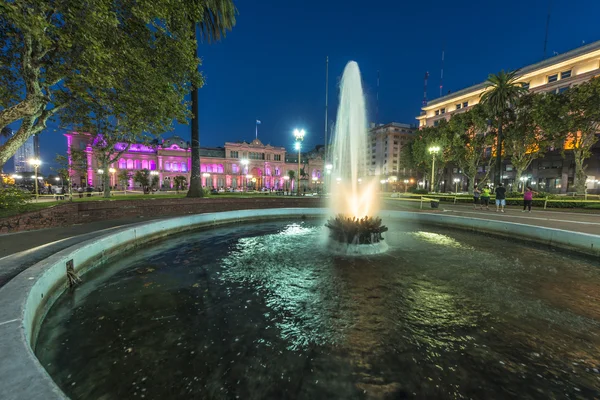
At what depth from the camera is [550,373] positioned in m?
3.11

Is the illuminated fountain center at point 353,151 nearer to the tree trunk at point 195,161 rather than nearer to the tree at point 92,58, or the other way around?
the tree at point 92,58

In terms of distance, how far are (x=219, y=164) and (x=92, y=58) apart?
64717 millimetres

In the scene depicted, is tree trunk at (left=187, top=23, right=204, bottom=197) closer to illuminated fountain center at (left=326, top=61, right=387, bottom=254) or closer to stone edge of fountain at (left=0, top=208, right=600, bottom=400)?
stone edge of fountain at (left=0, top=208, right=600, bottom=400)

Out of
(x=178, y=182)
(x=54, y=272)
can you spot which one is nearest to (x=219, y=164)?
(x=178, y=182)

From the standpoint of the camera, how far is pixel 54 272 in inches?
197

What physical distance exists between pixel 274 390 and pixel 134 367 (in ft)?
5.93

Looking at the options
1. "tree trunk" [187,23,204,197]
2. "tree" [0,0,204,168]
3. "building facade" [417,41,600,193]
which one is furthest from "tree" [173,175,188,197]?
"building facade" [417,41,600,193]

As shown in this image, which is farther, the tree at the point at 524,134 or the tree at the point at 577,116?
the tree at the point at 524,134

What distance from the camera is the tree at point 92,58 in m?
8.11

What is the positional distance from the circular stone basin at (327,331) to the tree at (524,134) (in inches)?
1288

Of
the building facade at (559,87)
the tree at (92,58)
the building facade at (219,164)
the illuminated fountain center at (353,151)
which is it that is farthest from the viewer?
the building facade at (219,164)

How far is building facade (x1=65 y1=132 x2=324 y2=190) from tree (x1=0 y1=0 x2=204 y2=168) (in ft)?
147

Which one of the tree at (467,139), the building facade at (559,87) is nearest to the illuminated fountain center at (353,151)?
the tree at (467,139)

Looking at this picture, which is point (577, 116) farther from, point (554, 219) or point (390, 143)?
point (390, 143)
